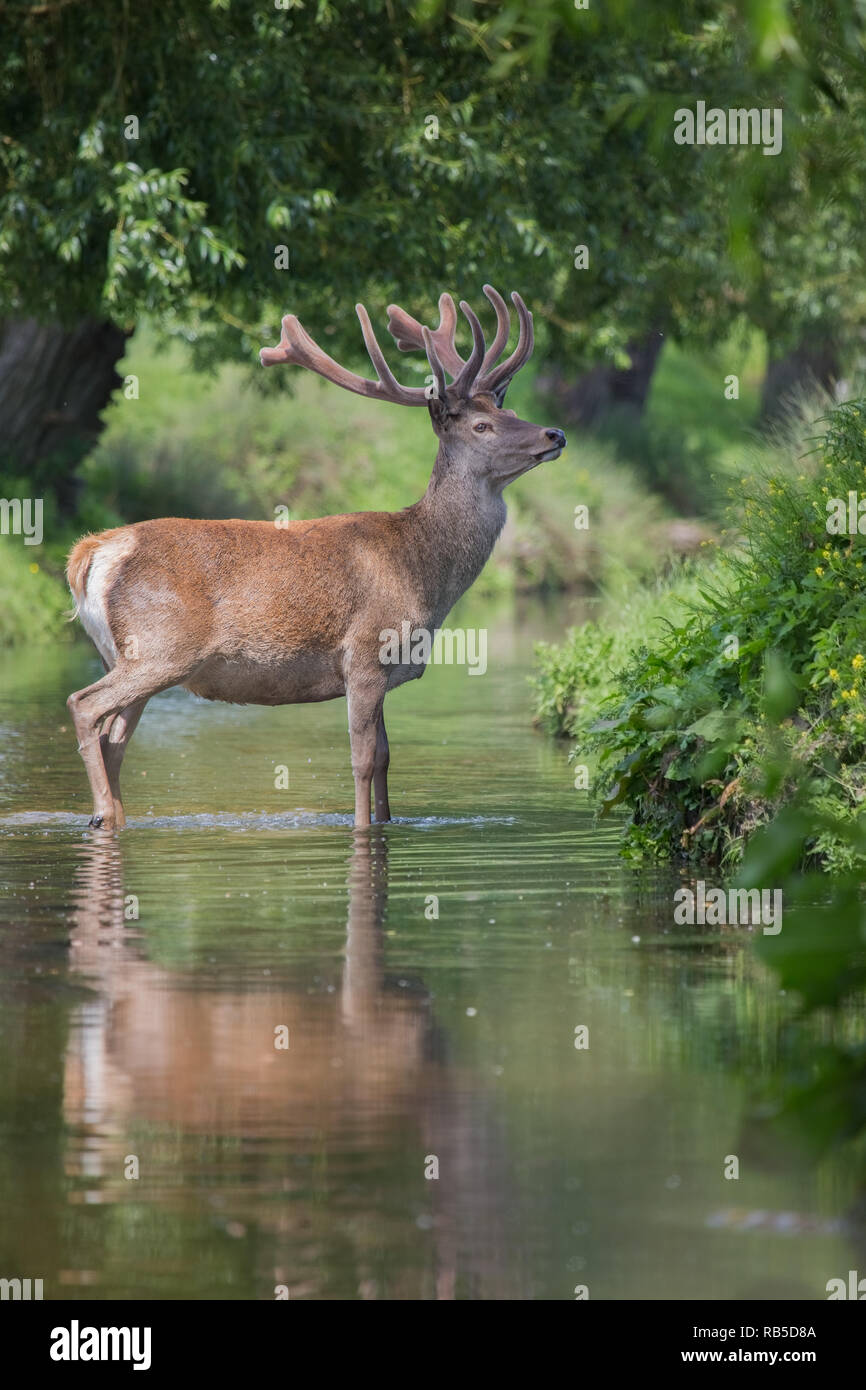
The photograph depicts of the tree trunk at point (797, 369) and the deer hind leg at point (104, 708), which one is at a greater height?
the tree trunk at point (797, 369)

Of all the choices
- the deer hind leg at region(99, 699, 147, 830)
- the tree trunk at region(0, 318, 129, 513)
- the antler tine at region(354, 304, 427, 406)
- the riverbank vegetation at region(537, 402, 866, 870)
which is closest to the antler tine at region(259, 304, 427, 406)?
the antler tine at region(354, 304, 427, 406)

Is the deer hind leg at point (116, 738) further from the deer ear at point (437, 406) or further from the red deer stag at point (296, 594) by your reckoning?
the deer ear at point (437, 406)

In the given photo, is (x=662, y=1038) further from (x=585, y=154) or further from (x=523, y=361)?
(x=585, y=154)

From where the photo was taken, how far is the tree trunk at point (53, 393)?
26531 millimetres

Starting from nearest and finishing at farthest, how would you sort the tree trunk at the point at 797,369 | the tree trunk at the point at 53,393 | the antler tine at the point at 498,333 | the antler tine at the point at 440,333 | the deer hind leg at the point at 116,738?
the deer hind leg at the point at 116,738
the antler tine at the point at 498,333
the antler tine at the point at 440,333
the tree trunk at the point at 53,393
the tree trunk at the point at 797,369

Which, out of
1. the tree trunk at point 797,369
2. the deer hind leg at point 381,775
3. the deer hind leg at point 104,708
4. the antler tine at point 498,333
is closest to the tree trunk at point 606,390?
the tree trunk at point 797,369

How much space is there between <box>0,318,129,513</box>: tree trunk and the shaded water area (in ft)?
50.0

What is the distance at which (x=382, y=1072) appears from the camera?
679 centimetres

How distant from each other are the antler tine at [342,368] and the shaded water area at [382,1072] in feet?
8.74

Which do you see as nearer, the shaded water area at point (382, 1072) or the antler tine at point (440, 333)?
the shaded water area at point (382, 1072)

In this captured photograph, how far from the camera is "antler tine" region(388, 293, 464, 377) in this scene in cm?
Answer: 1327

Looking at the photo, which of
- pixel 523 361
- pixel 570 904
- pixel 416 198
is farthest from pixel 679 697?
pixel 416 198

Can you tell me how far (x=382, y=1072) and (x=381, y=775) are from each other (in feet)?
18.5

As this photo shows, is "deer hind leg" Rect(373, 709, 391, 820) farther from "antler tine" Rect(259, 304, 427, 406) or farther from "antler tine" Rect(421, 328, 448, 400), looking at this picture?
"antler tine" Rect(259, 304, 427, 406)
